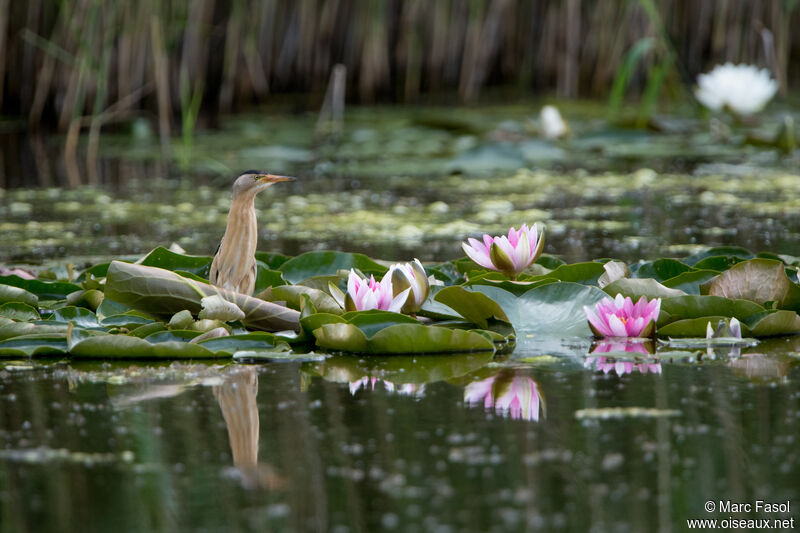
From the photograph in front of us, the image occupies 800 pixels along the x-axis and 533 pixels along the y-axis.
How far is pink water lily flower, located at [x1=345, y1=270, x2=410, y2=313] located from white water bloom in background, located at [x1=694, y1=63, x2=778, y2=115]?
15.0 ft

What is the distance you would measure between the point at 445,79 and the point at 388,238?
6065 mm

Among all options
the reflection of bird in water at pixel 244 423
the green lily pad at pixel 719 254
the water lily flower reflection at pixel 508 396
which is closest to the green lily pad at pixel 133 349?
the reflection of bird in water at pixel 244 423

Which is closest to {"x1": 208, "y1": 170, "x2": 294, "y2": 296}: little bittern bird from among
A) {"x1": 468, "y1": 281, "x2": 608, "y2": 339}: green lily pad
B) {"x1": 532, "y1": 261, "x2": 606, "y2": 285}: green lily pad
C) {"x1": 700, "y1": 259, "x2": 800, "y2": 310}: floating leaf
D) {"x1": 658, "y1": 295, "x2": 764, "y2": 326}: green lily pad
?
{"x1": 468, "y1": 281, "x2": 608, "y2": 339}: green lily pad

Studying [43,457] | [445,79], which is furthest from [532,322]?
[445,79]

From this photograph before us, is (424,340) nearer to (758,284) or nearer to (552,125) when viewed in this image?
(758,284)

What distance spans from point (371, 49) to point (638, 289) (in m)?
6.75

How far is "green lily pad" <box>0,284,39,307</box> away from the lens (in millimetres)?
2824

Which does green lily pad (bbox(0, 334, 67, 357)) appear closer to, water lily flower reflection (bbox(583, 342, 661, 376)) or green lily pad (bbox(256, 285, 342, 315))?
green lily pad (bbox(256, 285, 342, 315))

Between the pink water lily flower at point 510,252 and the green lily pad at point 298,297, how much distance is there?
389mm

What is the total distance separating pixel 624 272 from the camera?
283 cm

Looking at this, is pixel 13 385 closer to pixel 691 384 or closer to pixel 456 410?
pixel 456 410

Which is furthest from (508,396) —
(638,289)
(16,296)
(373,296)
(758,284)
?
(16,296)

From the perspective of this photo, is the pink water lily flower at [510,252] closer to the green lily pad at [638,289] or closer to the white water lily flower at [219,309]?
the green lily pad at [638,289]

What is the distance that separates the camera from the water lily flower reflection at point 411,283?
2.59 metres
